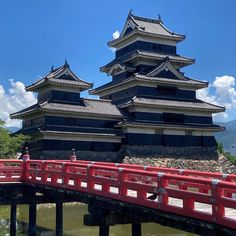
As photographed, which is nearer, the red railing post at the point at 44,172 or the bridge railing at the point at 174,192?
the bridge railing at the point at 174,192

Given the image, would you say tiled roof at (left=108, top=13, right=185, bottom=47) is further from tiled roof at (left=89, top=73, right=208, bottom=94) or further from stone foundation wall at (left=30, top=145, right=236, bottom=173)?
stone foundation wall at (left=30, top=145, right=236, bottom=173)

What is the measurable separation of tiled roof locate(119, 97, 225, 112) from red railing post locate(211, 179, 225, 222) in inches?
1237

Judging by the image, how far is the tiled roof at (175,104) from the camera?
4066cm

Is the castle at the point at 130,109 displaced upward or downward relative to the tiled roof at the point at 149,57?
downward

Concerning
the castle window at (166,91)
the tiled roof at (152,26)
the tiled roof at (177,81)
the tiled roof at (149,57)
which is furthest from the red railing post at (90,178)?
the tiled roof at (152,26)

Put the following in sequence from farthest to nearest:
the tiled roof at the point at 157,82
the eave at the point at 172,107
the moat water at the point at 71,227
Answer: the tiled roof at the point at 157,82 → the eave at the point at 172,107 → the moat water at the point at 71,227

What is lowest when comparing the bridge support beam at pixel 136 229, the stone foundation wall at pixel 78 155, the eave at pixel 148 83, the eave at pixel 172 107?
the bridge support beam at pixel 136 229

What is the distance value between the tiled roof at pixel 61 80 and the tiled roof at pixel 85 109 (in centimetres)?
192

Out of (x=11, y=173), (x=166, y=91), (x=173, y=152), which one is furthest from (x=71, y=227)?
(x=166, y=91)

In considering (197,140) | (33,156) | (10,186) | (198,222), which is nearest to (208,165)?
(197,140)

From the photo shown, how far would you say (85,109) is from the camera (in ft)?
128

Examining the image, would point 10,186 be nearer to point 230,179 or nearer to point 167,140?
point 230,179

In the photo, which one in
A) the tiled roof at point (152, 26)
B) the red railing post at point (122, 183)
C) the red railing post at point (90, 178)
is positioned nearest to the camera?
the red railing post at point (122, 183)

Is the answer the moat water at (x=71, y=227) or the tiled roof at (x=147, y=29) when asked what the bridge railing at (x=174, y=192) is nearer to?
the moat water at (x=71, y=227)
